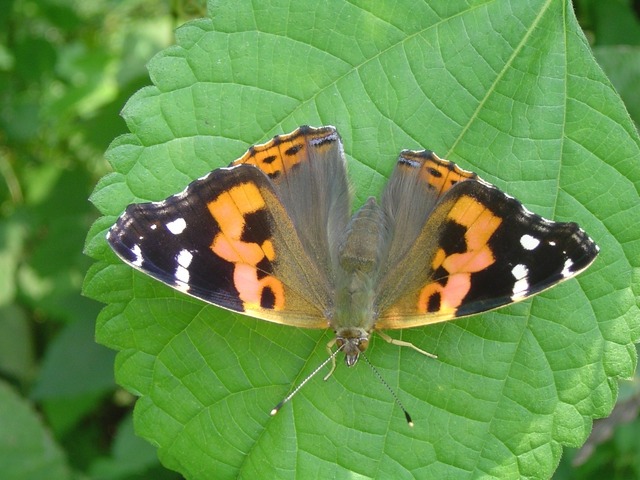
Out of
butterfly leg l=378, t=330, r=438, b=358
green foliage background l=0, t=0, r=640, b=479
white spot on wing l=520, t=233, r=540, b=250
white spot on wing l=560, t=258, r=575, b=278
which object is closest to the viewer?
white spot on wing l=560, t=258, r=575, b=278

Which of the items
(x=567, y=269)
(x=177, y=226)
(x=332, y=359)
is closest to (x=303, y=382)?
(x=332, y=359)

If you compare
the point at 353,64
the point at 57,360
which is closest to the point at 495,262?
the point at 353,64

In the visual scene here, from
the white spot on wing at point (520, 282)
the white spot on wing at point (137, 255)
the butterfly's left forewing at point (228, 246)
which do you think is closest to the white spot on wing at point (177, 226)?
the butterfly's left forewing at point (228, 246)

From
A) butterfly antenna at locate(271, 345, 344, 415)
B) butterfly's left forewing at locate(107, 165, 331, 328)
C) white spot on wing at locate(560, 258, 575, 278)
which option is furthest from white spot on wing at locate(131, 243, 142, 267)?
white spot on wing at locate(560, 258, 575, 278)

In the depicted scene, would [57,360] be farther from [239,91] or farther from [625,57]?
[625,57]

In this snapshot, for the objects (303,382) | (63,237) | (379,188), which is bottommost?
(63,237)

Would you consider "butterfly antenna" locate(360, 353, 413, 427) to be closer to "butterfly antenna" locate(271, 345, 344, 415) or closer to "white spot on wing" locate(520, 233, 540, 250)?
"butterfly antenna" locate(271, 345, 344, 415)

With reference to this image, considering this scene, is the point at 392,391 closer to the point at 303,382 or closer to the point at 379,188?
the point at 303,382
